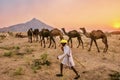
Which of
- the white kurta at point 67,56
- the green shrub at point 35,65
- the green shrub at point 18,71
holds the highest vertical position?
the white kurta at point 67,56

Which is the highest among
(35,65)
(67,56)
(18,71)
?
(67,56)

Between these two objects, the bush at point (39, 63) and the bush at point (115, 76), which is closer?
the bush at point (115, 76)

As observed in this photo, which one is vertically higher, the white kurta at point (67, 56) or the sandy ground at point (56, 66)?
the white kurta at point (67, 56)

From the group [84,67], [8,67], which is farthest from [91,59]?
[8,67]

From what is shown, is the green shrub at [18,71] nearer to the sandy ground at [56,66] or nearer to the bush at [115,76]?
the sandy ground at [56,66]

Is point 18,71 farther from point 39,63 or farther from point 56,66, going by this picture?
point 56,66

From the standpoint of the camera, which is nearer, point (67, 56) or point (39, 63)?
point (67, 56)

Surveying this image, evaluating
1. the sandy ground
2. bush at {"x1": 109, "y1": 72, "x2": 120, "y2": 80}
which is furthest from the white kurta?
bush at {"x1": 109, "y1": 72, "x2": 120, "y2": 80}

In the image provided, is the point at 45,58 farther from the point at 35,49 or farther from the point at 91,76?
the point at 35,49

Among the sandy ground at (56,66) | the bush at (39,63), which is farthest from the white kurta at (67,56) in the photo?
the bush at (39,63)

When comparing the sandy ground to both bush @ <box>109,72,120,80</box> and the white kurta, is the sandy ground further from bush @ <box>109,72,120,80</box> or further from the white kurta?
the white kurta

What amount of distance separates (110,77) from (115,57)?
27.0ft

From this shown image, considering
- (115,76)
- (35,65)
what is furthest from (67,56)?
(35,65)

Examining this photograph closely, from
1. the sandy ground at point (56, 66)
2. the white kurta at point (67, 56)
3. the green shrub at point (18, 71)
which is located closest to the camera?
the white kurta at point (67, 56)
